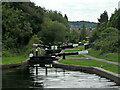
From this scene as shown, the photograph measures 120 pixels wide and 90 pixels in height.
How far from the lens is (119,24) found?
201ft

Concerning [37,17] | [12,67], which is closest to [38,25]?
[37,17]

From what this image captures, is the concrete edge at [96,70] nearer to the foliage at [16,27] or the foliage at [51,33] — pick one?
the foliage at [16,27]

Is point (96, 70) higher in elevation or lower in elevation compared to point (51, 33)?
lower

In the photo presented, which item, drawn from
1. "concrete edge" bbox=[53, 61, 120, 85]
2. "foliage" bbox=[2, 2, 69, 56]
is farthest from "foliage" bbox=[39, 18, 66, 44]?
"concrete edge" bbox=[53, 61, 120, 85]

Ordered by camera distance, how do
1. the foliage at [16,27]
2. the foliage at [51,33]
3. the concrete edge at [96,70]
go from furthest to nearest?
1. the foliage at [51,33]
2. the foliage at [16,27]
3. the concrete edge at [96,70]

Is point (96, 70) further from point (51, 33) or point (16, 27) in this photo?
point (51, 33)

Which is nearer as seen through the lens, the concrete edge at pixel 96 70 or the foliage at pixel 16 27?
the concrete edge at pixel 96 70

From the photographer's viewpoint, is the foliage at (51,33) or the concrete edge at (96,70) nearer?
the concrete edge at (96,70)

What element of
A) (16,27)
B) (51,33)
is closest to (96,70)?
(16,27)

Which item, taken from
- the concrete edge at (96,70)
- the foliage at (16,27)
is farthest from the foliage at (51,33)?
the concrete edge at (96,70)

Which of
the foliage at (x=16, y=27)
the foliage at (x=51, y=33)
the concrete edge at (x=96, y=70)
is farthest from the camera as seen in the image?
the foliage at (x=51, y=33)

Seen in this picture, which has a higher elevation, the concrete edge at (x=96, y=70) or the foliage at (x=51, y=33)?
the foliage at (x=51, y=33)

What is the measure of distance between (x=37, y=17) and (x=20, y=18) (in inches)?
391

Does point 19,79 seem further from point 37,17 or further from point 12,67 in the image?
point 37,17
